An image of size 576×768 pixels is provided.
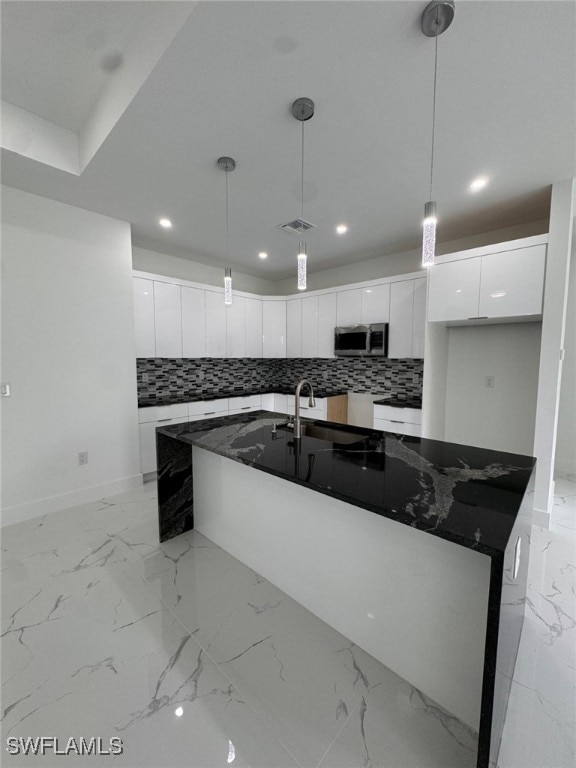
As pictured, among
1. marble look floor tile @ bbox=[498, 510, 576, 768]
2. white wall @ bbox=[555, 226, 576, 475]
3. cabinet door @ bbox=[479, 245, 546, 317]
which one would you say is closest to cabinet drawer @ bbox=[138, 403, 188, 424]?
cabinet door @ bbox=[479, 245, 546, 317]

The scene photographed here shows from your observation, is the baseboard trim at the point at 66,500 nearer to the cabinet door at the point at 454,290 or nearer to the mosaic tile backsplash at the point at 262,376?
the mosaic tile backsplash at the point at 262,376

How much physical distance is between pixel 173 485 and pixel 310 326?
9.91 feet

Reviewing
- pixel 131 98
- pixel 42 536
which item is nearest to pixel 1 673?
pixel 42 536

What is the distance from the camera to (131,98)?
5.57 ft

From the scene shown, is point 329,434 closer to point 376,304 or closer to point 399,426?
point 399,426

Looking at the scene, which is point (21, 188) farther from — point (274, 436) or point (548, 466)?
point (548, 466)

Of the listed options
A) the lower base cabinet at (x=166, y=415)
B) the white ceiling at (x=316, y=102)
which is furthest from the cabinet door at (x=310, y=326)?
the white ceiling at (x=316, y=102)

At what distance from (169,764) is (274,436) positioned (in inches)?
55.0

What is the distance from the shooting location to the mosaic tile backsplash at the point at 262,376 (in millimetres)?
4059

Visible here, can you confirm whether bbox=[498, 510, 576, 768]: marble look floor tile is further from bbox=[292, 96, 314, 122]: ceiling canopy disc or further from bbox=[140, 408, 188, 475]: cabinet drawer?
bbox=[140, 408, 188, 475]: cabinet drawer

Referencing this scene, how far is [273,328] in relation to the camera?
4.98m

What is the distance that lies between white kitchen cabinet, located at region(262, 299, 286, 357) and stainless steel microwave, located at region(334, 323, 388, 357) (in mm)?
1042

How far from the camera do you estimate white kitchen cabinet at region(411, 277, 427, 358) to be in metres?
3.55

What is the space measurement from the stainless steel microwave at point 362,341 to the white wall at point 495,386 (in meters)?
0.76
